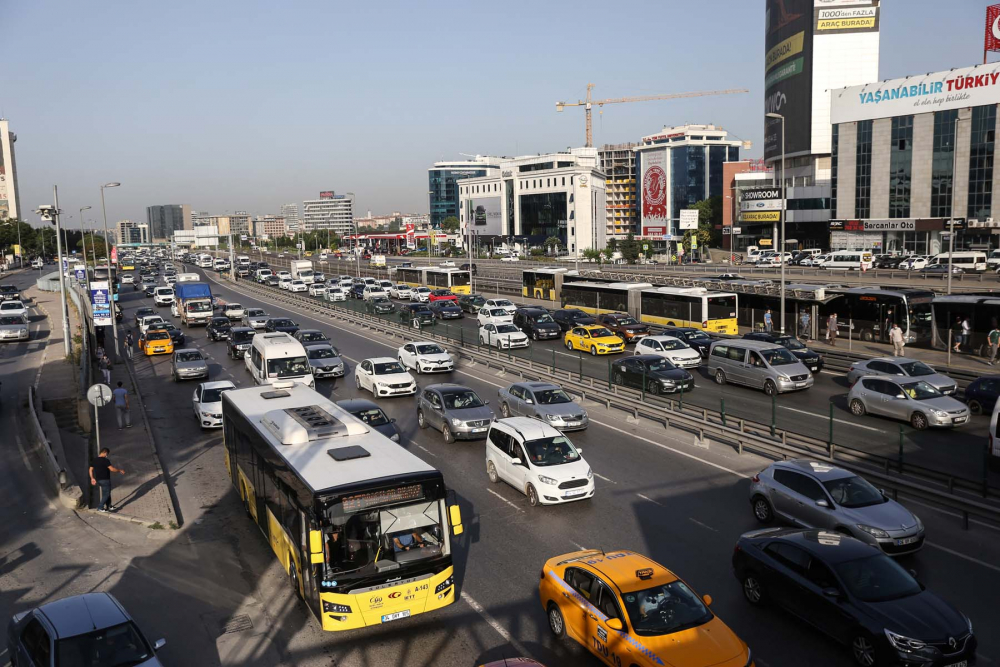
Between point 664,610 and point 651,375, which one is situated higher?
point 664,610

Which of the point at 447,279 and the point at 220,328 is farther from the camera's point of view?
the point at 447,279

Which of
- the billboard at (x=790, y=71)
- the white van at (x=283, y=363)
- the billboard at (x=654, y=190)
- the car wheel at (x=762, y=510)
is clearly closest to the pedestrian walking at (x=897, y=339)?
the car wheel at (x=762, y=510)

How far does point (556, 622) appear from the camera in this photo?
1030cm

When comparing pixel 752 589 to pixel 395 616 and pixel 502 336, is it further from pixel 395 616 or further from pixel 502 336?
pixel 502 336

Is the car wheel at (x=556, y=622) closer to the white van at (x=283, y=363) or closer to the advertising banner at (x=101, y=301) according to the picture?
the white van at (x=283, y=363)

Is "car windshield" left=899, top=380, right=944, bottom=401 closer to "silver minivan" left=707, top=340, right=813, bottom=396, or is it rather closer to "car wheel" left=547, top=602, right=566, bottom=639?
"silver minivan" left=707, top=340, right=813, bottom=396

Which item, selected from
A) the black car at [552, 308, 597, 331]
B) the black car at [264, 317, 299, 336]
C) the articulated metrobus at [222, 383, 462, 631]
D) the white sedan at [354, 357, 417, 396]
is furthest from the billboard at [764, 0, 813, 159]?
the articulated metrobus at [222, 383, 462, 631]

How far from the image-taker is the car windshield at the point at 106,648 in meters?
8.66

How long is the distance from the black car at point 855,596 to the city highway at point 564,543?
0.43m

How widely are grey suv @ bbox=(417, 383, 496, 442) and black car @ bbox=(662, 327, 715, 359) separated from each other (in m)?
14.4

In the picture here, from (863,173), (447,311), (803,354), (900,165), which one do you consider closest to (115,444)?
(803,354)

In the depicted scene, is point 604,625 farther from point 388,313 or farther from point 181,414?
point 388,313

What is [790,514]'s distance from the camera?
45.7ft

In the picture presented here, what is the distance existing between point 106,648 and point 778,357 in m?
23.3
